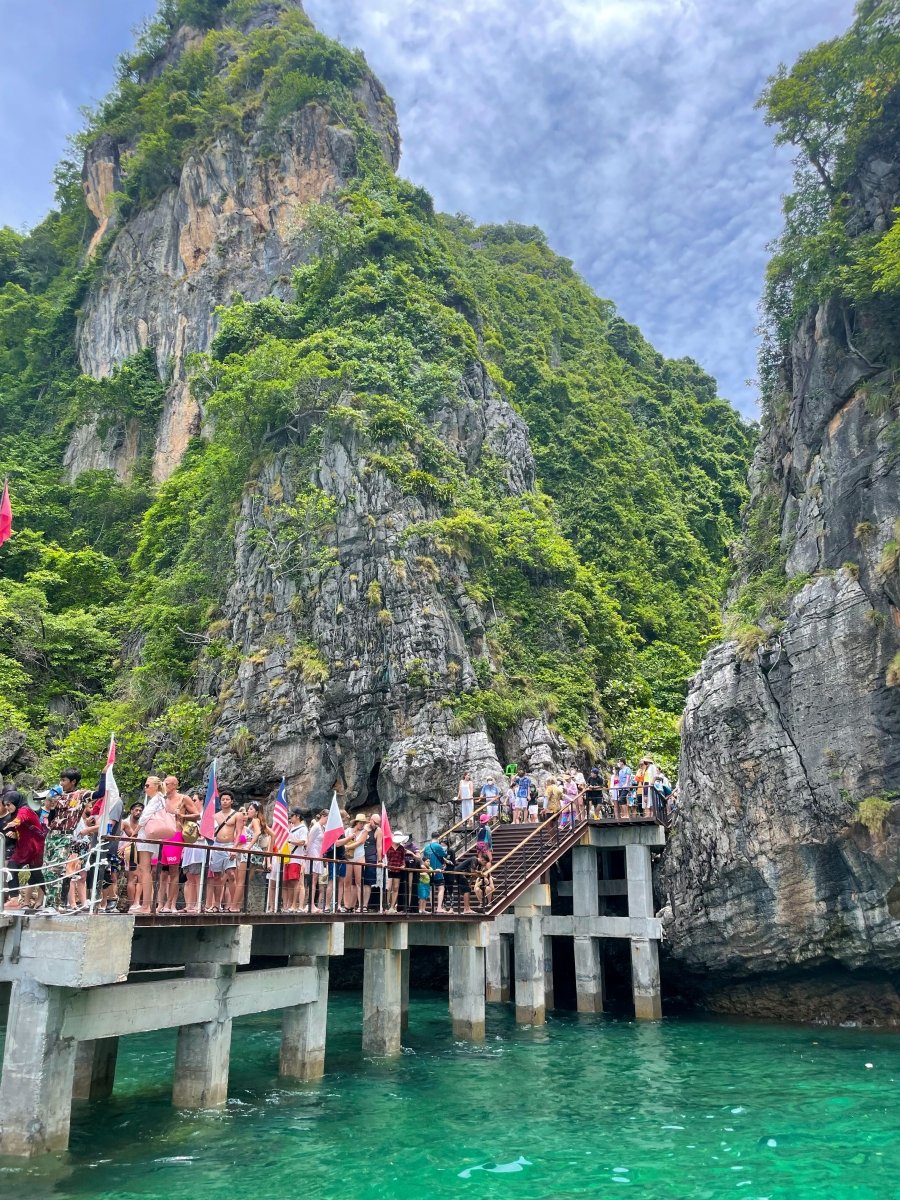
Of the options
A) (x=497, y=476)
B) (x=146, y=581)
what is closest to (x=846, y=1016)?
(x=497, y=476)

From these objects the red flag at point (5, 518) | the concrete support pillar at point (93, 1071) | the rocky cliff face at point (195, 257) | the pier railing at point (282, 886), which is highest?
the rocky cliff face at point (195, 257)

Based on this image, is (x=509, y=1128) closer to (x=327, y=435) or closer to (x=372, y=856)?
(x=372, y=856)

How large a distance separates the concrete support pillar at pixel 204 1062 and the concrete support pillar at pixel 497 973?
15.2 meters

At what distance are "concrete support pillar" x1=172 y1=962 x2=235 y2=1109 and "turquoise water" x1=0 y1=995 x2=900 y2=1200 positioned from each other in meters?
0.28

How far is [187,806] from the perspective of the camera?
47.0 feet

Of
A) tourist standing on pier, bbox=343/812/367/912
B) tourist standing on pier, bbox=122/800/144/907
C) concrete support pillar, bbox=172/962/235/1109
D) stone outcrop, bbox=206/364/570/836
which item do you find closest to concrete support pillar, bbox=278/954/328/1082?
tourist standing on pier, bbox=343/812/367/912

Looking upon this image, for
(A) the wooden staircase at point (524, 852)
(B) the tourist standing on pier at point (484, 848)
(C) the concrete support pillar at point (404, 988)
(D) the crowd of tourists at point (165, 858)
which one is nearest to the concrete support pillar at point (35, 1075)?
(D) the crowd of tourists at point (165, 858)

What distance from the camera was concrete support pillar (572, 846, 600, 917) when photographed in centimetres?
2606

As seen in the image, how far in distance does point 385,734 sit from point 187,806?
1772cm

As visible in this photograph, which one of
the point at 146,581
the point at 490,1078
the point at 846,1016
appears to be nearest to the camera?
the point at 490,1078

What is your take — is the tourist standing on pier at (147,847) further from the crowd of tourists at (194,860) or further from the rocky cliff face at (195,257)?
the rocky cliff face at (195,257)

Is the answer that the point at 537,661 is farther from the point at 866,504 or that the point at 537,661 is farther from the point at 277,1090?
the point at 277,1090

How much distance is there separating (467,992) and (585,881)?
6.99 metres

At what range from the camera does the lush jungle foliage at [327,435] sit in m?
36.8
